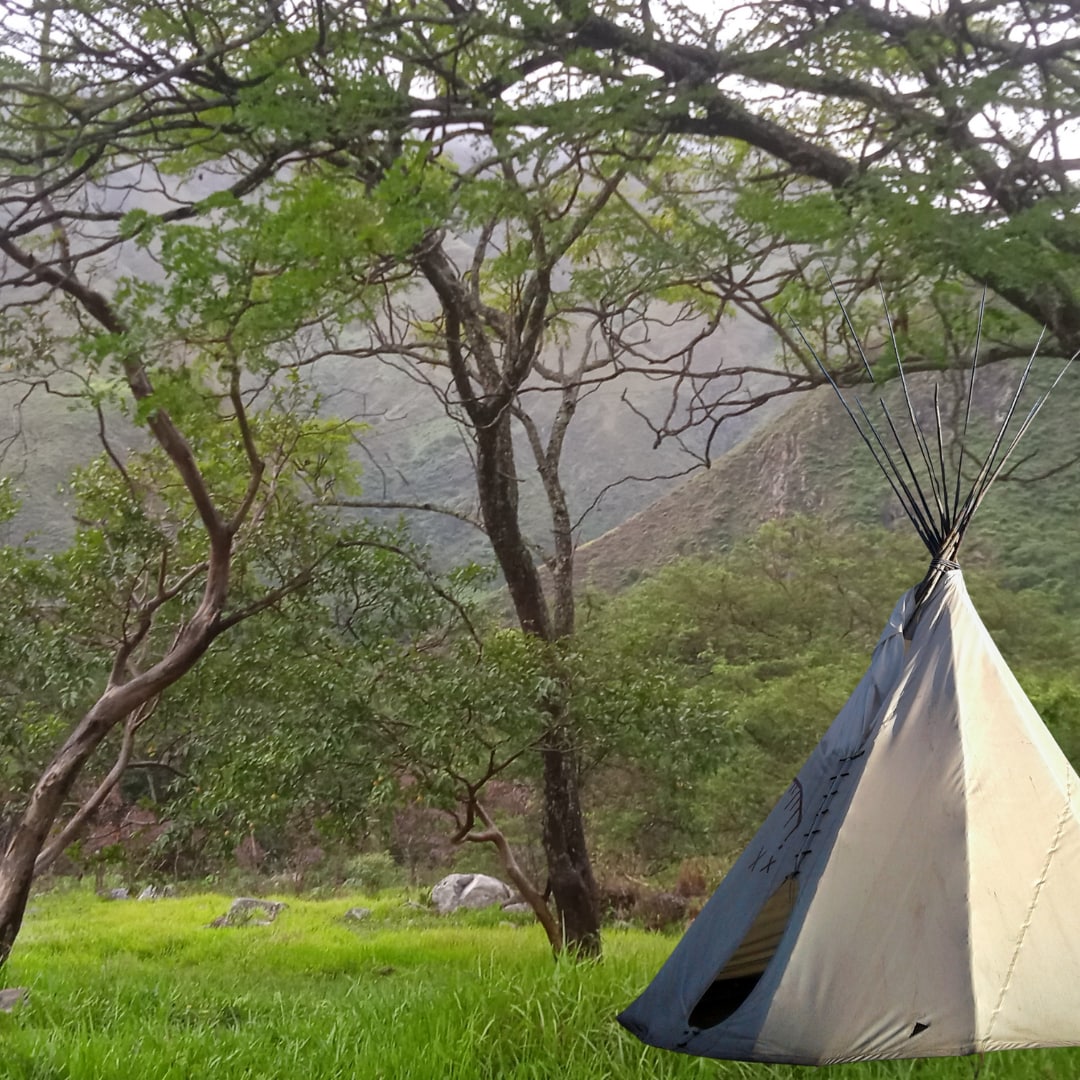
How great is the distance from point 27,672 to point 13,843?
0.90 m

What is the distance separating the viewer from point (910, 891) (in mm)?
1788

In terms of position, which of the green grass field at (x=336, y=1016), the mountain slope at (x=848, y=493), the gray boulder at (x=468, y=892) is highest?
the mountain slope at (x=848, y=493)

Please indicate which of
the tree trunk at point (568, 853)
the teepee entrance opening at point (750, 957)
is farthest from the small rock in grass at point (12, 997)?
the teepee entrance opening at point (750, 957)

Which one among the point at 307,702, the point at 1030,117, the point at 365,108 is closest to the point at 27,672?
the point at 307,702

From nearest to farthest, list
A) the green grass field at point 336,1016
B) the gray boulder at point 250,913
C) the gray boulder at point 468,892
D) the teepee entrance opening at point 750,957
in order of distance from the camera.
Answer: the teepee entrance opening at point 750,957
the green grass field at point 336,1016
the gray boulder at point 250,913
the gray boulder at point 468,892

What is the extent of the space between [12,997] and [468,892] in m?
3.70

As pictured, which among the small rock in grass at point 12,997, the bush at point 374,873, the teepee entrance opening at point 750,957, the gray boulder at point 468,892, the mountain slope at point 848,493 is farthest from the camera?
the mountain slope at point 848,493

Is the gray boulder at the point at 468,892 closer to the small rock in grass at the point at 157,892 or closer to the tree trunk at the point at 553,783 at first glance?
the small rock in grass at the point at 157,892

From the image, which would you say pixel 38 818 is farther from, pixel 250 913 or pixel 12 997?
pixel 250 913

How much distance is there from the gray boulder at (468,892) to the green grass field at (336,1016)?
1489 mm

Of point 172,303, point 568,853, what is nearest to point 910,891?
point 172,303

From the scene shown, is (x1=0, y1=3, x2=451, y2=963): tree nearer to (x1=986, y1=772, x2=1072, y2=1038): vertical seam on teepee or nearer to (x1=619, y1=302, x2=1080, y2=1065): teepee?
(x1=619, y1=302, x2=1080, y2=1065): teepee

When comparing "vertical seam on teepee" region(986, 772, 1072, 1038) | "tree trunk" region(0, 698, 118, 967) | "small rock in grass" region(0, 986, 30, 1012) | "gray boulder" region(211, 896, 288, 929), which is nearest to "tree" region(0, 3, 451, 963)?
"tree trunk" region(0, 698, 118, 967)

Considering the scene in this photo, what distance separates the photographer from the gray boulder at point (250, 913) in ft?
17.9
